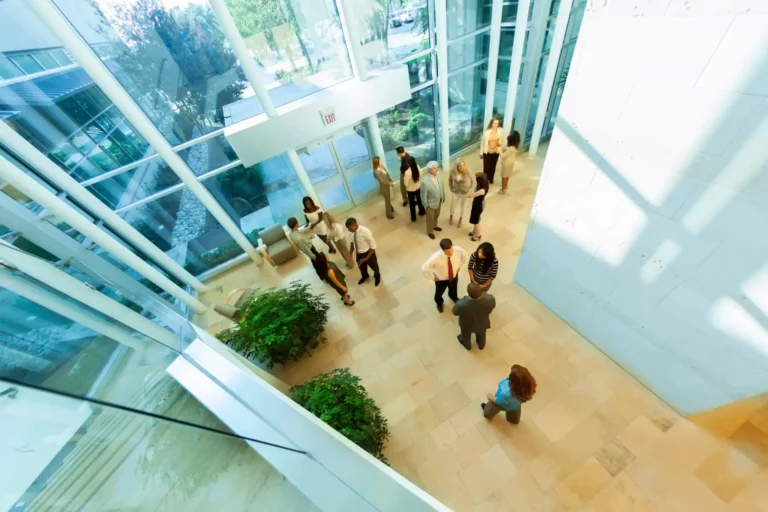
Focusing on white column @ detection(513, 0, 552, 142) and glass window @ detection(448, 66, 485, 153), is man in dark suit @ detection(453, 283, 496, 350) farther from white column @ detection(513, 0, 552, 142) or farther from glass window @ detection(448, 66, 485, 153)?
white column @ detection(513, 0, 552, 142)

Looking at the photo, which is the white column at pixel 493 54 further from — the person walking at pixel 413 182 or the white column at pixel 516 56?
the person walking at pixel 413 182

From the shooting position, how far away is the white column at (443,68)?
208 inches

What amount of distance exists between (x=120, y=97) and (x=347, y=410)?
5094mm

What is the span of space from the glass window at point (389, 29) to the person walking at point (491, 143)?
2177mm

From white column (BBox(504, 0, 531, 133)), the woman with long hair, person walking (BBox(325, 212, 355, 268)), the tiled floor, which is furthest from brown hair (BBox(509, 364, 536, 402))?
white column (BBox(504, 0, 531, 133))

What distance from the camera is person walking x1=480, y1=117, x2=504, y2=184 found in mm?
5905

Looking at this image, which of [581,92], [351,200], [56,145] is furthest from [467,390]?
[56,145]

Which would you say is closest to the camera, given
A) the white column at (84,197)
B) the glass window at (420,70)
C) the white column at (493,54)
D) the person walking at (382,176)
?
the white column at (84,197)

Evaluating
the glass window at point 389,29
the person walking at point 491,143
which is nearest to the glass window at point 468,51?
the glass window at point 389,29

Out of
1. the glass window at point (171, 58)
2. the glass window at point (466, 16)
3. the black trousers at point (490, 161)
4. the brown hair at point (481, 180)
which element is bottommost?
the black trousers at point (490, 161)

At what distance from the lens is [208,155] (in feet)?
17.5

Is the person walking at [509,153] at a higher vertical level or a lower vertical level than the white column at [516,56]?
lower

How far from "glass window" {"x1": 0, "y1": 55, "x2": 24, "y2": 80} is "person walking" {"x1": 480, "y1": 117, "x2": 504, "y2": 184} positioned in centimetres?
726

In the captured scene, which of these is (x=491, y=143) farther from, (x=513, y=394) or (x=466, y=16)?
(x=513, y=394)
